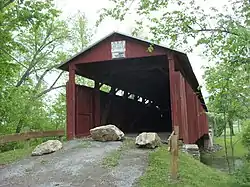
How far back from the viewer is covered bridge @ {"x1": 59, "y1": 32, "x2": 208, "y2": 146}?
347 inches

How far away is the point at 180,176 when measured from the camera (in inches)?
207

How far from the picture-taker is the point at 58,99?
58.6 feet

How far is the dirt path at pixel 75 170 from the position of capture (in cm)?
504

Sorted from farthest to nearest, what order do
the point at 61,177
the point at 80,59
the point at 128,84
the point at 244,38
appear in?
the point at 128,84 < the point at 80,59 < the point at 61,177 < the point at 244,38

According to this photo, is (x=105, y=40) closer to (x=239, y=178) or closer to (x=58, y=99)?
(x=239, y=178)

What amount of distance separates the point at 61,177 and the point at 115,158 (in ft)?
4.64

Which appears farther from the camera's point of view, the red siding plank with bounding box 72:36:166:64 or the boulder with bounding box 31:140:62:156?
the red siding plank with bounding box 72:36:166:64

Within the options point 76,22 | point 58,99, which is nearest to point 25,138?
point 58,99

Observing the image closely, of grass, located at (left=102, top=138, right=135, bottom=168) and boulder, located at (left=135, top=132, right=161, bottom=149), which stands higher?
boulder, located at (left=135, top=132, right=161, bottom=149)

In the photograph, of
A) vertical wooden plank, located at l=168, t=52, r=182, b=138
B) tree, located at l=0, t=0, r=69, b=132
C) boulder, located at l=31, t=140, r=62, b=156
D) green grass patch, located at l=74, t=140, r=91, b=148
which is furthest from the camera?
tree, located at l=0, t=0, r=69, b=132

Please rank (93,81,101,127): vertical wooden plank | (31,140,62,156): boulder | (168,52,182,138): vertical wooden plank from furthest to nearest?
(93,81,101,127): vertical wooden plank → (168,52,182,138): vertical wooden plank → (31,140,62,156): boulder

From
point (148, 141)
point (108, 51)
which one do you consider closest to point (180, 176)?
point (148, 141)

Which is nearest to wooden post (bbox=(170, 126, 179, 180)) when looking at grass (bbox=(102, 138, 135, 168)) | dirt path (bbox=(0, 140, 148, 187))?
dirt path (bbox=(0, 140, 148, 187))

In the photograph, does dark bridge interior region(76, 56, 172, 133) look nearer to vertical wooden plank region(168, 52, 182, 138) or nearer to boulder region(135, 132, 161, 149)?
vertical wooden plank region(168, 52, 182, 138)
